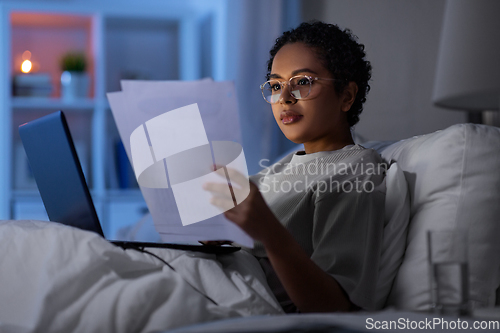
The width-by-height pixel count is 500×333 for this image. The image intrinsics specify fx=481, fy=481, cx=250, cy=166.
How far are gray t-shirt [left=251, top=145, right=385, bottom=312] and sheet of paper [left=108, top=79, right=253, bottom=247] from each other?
6.4 inches

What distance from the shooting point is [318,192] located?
916mm

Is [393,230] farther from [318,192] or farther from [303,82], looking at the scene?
[303,82]

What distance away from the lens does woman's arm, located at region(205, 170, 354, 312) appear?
0.70 m

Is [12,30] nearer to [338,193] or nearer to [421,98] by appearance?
[421,98]

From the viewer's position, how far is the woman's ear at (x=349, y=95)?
3.85 feet

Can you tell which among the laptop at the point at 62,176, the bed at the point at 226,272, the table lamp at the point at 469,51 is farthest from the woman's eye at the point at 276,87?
the table lamp at the point at 469,51

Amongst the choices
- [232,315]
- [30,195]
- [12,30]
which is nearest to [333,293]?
[232,315]

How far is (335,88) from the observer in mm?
1140

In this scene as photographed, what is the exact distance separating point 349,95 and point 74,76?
197 centimetres

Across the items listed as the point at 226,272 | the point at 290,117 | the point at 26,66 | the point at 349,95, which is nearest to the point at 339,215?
the point at 226,272

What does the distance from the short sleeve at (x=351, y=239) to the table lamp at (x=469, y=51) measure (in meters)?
0.77

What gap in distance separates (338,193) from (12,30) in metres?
2.64

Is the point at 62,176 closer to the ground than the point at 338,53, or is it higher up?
closer to the ground

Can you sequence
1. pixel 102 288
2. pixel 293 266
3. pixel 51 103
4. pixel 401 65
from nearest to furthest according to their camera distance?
pixel 102 288 → pixel 293 266 → pixel 401 65 → pixel 51 103
